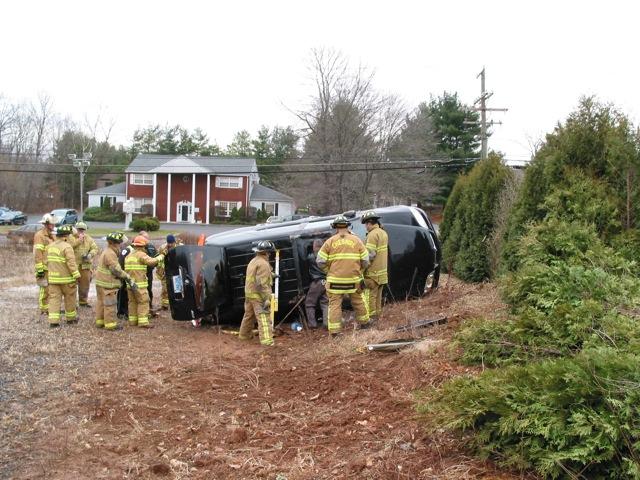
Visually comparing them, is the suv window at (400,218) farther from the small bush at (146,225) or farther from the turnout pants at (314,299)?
the small bush at (146,225)

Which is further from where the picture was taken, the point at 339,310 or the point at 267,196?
the point at 267,196

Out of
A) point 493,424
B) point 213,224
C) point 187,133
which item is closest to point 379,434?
point 493,424

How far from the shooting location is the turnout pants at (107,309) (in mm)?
9812

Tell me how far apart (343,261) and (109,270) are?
4.31m

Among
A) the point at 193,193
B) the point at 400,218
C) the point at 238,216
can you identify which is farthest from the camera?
the point at 193,193

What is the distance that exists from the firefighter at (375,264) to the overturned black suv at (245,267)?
2.93ft

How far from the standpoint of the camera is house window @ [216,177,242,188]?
182 ft

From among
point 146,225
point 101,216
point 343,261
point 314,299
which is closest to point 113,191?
point 101,216

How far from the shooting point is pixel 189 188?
55.4 meters

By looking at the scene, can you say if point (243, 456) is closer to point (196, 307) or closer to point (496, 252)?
point (196, 307)

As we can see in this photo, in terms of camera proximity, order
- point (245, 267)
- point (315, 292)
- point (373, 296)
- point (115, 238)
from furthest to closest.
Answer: point (115, 238) → point (245, 267) → point (315, 292) → point (373, 296)

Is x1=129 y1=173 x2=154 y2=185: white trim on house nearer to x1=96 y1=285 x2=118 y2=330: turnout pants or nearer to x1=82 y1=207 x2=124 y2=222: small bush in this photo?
x1=82 y1=207 x2=124 y2=222: small bush

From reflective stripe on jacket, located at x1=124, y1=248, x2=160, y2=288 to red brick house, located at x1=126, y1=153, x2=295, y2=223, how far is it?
44510mm

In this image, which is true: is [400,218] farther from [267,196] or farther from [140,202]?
[140,202]
